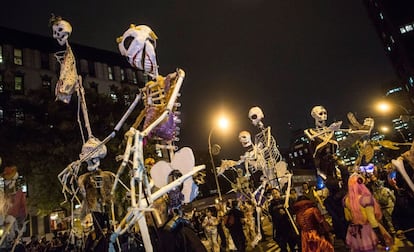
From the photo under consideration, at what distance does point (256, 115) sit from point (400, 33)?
56756 millimetres

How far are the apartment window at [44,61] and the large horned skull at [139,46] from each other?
41.2 m

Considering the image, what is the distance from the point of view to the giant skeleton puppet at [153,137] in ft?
13.9

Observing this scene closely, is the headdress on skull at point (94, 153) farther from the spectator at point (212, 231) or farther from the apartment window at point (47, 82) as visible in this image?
the apartment window at point (47, 82)

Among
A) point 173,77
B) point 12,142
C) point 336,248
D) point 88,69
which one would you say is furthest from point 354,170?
point 88,69

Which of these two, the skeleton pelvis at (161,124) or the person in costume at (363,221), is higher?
the skeleton pelvis at (161,124)

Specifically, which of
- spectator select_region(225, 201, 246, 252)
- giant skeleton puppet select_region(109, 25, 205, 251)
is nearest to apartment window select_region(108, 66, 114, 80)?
spectator select_region(225, 201, 246, 252)

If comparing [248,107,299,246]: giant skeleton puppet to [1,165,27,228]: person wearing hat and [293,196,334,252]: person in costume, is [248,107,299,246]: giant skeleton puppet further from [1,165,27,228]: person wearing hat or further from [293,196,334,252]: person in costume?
[1,165,27,228]: person wearing hat

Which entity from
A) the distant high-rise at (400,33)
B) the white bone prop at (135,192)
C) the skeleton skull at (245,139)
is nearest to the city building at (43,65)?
the skeleton skull at (245,139)

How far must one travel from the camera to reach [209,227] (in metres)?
14.4

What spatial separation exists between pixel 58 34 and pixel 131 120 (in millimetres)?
21783

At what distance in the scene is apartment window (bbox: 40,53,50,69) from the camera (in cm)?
4194

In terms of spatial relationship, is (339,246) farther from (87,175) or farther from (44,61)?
(44,61)

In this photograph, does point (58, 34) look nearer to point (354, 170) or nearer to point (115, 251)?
point (115, 251)

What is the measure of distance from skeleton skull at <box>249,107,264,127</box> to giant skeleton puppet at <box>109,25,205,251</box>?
26.4 ft
